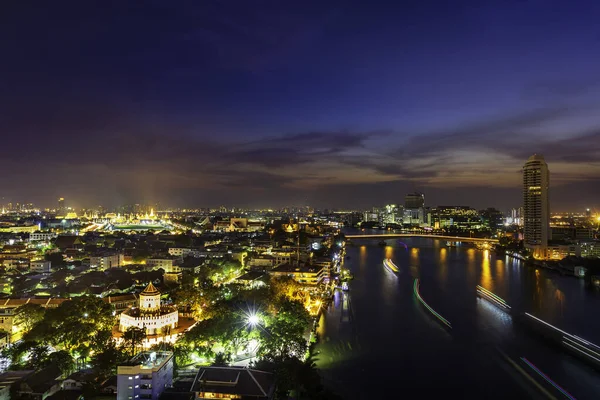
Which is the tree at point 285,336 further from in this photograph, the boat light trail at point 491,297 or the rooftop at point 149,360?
the boat light trail at point 491,297

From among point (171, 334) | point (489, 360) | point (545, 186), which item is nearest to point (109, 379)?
point (171, 334)

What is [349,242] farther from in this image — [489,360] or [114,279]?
[489,360]

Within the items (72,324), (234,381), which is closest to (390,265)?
(72,324)

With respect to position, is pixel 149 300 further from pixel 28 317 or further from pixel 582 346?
pixel 582 346

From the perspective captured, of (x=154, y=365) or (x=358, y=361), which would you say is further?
(x=358, y=361)

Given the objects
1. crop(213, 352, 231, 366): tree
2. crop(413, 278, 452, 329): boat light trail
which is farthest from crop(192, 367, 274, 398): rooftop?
crop(413, 278, 452, 329): boat light trail

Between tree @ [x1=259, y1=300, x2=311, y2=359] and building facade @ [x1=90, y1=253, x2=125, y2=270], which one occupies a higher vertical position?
building facade @ [x1=90, y1=253, x2=125, y2=270]

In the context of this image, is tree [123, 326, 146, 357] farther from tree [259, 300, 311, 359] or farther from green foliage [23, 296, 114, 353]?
tree [259, 300, 311, 359]
